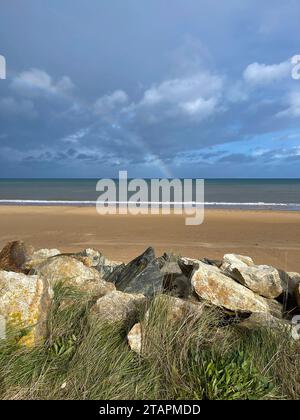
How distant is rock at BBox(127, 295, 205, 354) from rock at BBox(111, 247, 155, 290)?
3.74 ft

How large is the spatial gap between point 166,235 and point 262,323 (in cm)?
1115

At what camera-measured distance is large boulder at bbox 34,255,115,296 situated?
4.18 meters

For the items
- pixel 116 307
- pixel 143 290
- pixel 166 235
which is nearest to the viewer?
pixel 116 307

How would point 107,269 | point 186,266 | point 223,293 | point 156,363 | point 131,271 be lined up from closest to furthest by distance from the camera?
point 156,363
point 223,293
point 186,266
point 131,271
point 107,269

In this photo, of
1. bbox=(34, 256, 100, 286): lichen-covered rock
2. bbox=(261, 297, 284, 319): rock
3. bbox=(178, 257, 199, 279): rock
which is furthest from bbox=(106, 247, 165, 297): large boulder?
bbox=(261, 297, 284, 319): rock

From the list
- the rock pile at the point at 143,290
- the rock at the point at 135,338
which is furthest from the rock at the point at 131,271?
the rock at the point at 135,338

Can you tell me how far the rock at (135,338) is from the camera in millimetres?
3080

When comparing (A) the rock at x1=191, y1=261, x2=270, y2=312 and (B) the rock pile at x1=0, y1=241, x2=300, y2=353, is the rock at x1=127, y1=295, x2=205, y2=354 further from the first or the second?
(A) the rock at x1=191, y1=261, x2=270, y2=312

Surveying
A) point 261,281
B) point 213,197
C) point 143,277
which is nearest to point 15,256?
point 143,277

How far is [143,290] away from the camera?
4.42 metres

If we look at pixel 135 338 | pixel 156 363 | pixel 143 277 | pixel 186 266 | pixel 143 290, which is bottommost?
pixel 156 363

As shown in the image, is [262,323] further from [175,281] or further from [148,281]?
[148,281]

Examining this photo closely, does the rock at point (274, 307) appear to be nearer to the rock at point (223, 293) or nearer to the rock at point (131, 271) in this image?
the rock at point (223, 293)

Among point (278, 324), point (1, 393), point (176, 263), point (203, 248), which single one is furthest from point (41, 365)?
point (203, 248)
